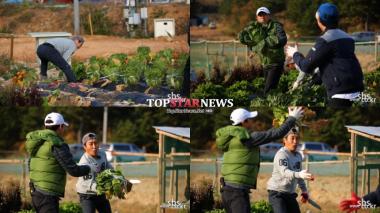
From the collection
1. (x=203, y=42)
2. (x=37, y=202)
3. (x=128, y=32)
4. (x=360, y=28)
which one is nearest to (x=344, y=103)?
(x=360, y=28)

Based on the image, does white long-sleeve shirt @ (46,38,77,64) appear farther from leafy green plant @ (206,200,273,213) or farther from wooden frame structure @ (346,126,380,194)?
wooden frame structure @ (346,126,380,194)

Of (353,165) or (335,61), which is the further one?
(353,165)

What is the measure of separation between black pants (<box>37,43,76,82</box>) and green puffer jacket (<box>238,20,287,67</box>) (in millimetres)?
2208

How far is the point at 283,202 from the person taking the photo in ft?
40.2

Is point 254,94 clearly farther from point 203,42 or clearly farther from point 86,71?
point 86,71

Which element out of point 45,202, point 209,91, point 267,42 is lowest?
point 45,202

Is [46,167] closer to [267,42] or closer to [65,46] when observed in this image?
[65,46]

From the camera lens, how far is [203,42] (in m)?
13.9

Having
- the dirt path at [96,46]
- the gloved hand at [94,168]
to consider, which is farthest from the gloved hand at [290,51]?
the gloved hand at [94,168]

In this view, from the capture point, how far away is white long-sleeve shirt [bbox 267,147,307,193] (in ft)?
40.5

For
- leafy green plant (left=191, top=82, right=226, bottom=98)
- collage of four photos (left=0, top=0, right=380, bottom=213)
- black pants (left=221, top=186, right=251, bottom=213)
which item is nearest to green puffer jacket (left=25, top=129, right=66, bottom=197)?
collage of four photos (left=0, top=0, right=380, bottom=213)

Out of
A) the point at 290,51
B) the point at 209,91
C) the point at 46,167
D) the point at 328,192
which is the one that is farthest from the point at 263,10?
the point at 46,167

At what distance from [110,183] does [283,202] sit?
208 cm

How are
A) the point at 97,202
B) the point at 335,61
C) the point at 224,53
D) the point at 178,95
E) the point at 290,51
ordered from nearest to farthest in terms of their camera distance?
the point at 335,61, the point at 290,51, the point at 97,202, the point at 178,95, the point at 224,53
